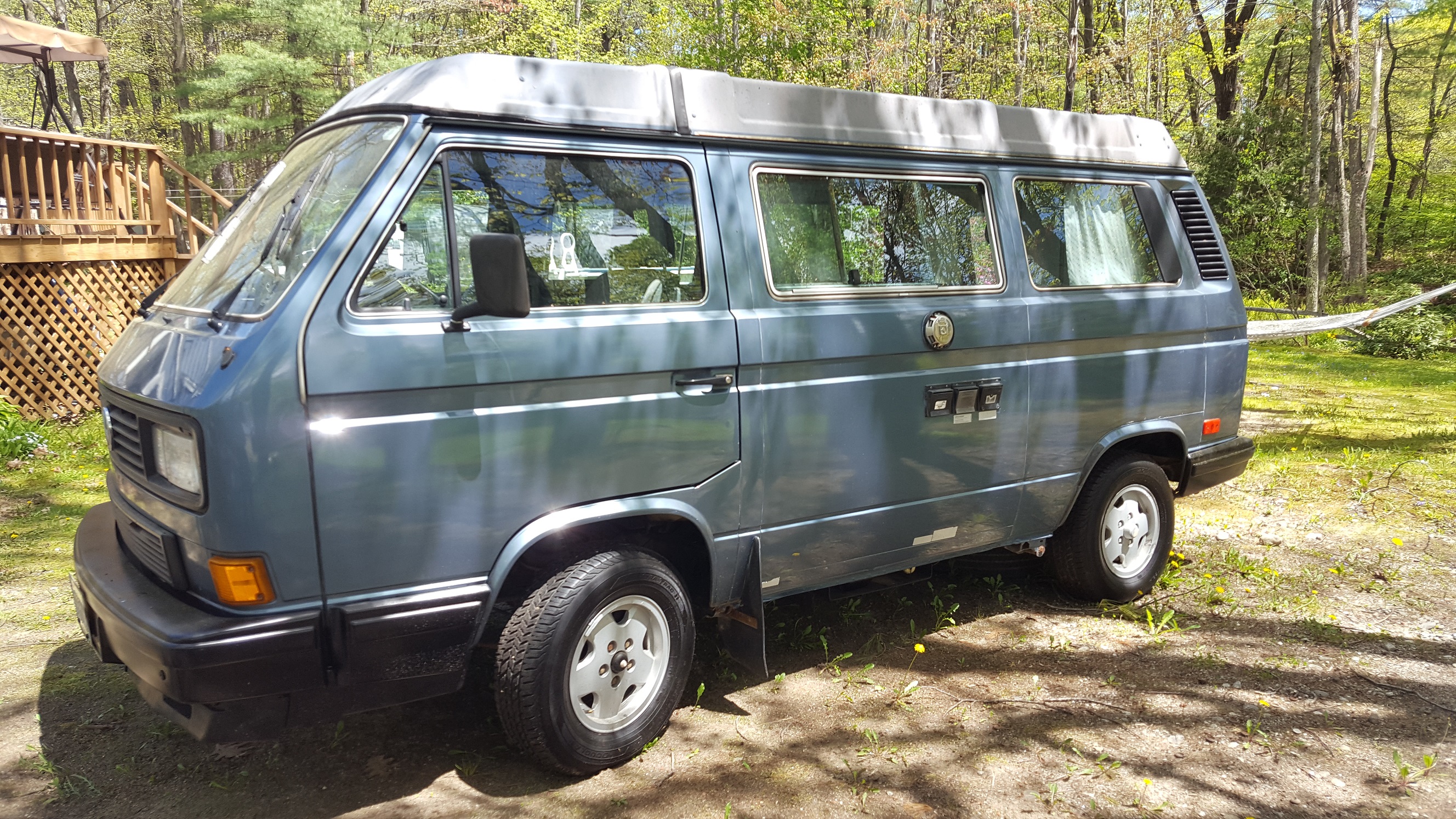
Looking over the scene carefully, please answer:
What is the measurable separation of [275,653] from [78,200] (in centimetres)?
1003

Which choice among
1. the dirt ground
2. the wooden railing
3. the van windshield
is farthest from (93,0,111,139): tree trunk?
the van windshield

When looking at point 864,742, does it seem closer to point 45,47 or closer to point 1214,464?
point 1214,464

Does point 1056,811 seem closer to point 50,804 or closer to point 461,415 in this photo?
point 461,415

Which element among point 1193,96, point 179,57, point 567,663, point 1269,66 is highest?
point 179,57

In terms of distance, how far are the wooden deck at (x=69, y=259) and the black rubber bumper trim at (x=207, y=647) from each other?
739 cm

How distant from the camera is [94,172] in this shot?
1001cm

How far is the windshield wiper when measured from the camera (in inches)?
117

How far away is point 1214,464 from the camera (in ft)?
17.6

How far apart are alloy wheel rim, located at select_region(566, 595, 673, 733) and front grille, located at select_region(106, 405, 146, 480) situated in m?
1.61

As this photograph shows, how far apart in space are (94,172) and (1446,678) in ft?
40.2


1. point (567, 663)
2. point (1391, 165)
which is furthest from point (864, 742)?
point (1391, 165)

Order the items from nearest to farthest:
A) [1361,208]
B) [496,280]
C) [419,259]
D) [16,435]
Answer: [496,280], [419,259], [16,435], [1361,208]

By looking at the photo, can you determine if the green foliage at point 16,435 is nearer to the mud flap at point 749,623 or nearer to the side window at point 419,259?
the side window at point 419,259

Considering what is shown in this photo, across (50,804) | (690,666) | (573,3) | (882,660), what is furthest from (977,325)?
(573,3)
